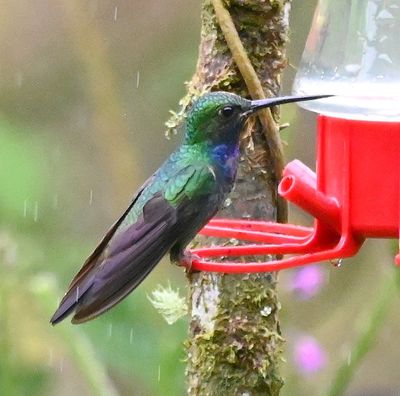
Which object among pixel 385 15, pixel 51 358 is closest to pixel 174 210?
pixel 385 15

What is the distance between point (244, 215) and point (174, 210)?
Answer: 25cm

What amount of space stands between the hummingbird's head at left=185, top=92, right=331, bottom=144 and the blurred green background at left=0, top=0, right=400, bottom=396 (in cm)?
132

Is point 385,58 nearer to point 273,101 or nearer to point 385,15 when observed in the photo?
point 385,15

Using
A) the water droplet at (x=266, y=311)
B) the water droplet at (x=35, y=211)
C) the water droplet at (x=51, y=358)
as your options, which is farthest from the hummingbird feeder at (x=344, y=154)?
the water droplet at (x=35, y=211)

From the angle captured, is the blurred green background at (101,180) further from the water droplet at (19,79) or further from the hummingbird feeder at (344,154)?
the hummingbird feeder at (344,154)

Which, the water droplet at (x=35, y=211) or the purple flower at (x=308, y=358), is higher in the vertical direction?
the water droplet at (x=35, y=211)

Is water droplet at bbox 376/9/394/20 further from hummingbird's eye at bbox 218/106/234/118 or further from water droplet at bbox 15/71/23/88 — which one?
water droplet at bbox 15/71/23/88

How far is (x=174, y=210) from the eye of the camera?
2684 mm

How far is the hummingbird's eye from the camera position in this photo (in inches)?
105

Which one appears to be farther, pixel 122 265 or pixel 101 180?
pixel 101 180

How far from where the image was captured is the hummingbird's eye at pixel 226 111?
8.77 ft

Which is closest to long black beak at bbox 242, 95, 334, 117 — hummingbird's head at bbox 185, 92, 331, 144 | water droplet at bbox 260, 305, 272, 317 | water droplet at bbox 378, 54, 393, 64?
hummingbird's head at bbox 185, 92, 331, 144

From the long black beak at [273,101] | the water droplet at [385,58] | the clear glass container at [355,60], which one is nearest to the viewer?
the long black beak at [273,101]

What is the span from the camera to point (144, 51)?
557cm
